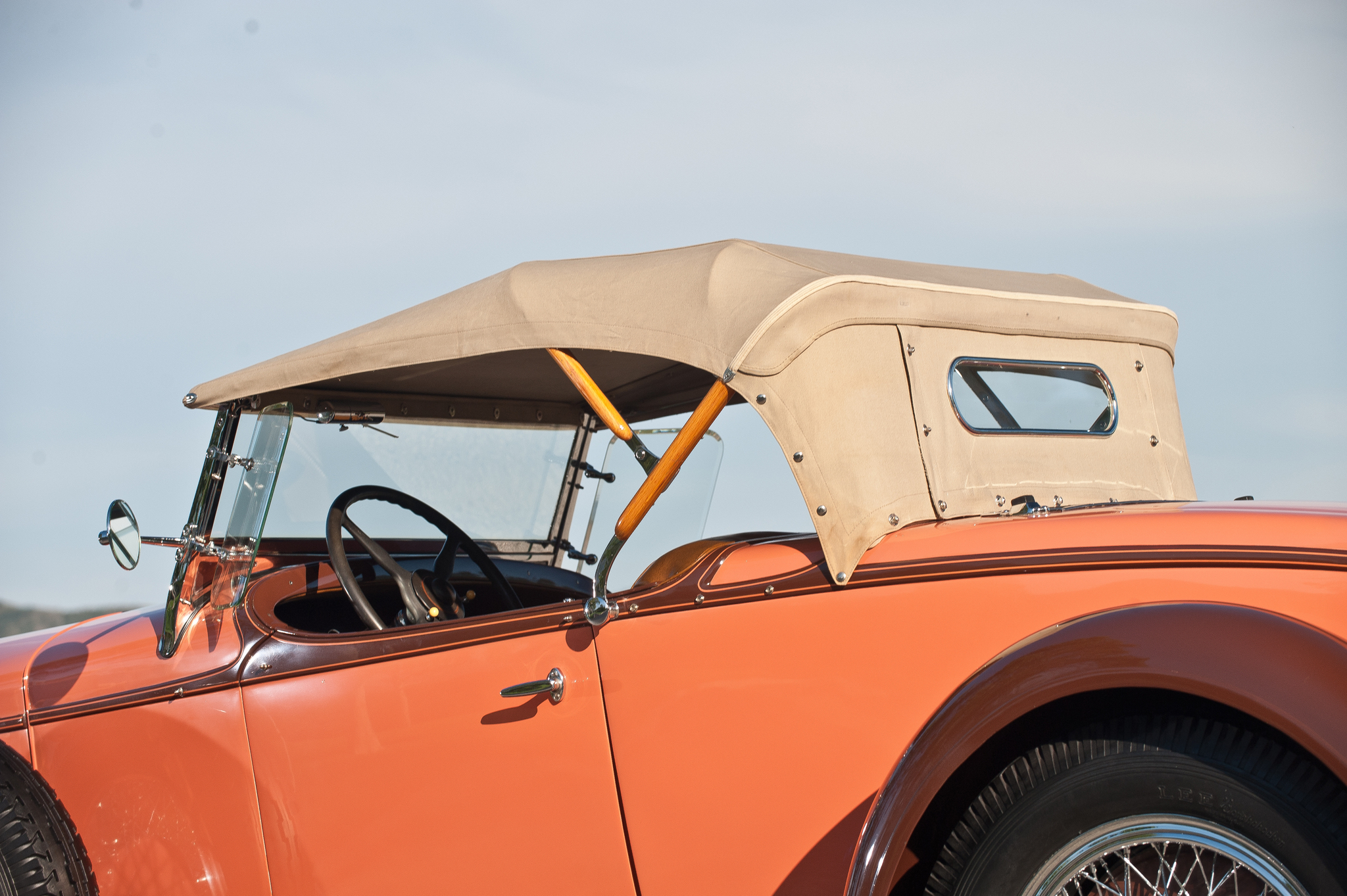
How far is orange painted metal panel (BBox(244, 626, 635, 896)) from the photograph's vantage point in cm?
229

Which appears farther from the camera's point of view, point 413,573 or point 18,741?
point 413,573

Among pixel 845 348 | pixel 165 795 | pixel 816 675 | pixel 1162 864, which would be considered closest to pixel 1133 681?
pixel 1162 864

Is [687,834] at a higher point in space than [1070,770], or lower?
lower

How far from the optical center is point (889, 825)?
1872 millimetres

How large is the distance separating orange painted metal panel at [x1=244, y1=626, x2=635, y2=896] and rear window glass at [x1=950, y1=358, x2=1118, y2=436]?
1.09 meters

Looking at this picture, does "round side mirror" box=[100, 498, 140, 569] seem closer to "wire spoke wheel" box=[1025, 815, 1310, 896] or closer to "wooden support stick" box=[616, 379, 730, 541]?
"wooden support stick" box=[616, 379, 730, 541]

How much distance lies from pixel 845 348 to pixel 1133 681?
919 millimetres

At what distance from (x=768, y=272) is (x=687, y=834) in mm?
1307

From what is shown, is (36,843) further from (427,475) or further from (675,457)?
(675,457)

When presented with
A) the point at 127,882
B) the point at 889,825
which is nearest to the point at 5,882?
the point at 127,882

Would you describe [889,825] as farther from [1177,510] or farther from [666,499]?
[666,499]

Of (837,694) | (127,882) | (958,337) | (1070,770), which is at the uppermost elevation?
(958,337)

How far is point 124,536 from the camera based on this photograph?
2854 millimetres

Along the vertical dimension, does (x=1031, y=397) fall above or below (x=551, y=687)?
above
